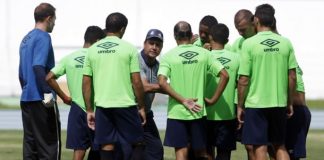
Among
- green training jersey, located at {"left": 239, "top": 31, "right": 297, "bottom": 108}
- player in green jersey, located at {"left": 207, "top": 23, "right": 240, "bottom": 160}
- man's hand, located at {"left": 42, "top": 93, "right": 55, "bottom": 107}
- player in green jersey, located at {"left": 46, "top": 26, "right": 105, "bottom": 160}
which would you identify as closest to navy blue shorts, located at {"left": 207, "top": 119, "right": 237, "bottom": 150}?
player in green jersey, located at {"left": 207, "top": 23, "right": 240, "bottom": 160}

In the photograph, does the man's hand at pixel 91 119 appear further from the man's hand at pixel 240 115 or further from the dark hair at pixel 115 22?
the man's hand at pixel 240 115

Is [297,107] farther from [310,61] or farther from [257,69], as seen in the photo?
[310,61]

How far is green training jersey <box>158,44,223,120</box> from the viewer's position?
37.0ft

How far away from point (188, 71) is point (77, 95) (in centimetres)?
131

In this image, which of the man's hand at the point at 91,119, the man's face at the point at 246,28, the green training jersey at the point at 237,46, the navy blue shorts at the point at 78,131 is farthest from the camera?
the green training jersey at the point at 237,46

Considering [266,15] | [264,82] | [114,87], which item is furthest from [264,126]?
[114,87]

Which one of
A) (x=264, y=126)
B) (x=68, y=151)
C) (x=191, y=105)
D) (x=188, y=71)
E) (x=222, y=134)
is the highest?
(x=188, y=71)

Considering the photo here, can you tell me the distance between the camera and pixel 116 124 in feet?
35.0

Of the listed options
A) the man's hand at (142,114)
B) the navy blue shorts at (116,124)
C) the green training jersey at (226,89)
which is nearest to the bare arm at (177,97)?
the man's hand at (142,114)

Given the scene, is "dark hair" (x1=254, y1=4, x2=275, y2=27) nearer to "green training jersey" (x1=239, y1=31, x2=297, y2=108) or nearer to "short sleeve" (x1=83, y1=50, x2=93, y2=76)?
"green training jersey" (x1=239, y1=31, x2=297, y2=108)

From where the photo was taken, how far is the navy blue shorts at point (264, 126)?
11164 millimetres

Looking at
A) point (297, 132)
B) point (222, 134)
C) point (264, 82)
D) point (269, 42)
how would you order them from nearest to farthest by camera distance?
point (269, 42), point (264, 82), point (297, 132), point (222, 134)

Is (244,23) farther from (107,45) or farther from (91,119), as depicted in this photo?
(91,119)

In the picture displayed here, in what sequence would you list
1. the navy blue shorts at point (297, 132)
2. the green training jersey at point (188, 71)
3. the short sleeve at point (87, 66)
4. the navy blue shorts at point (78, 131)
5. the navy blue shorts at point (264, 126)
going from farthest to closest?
the navy blue shorts at point (297, 132)
the navy blue shorts at point (78, 131)
the green training jersey at point (188, 71)
the navy blue shorts at point (264, 126)
the short sleeve at point (87, 66)
